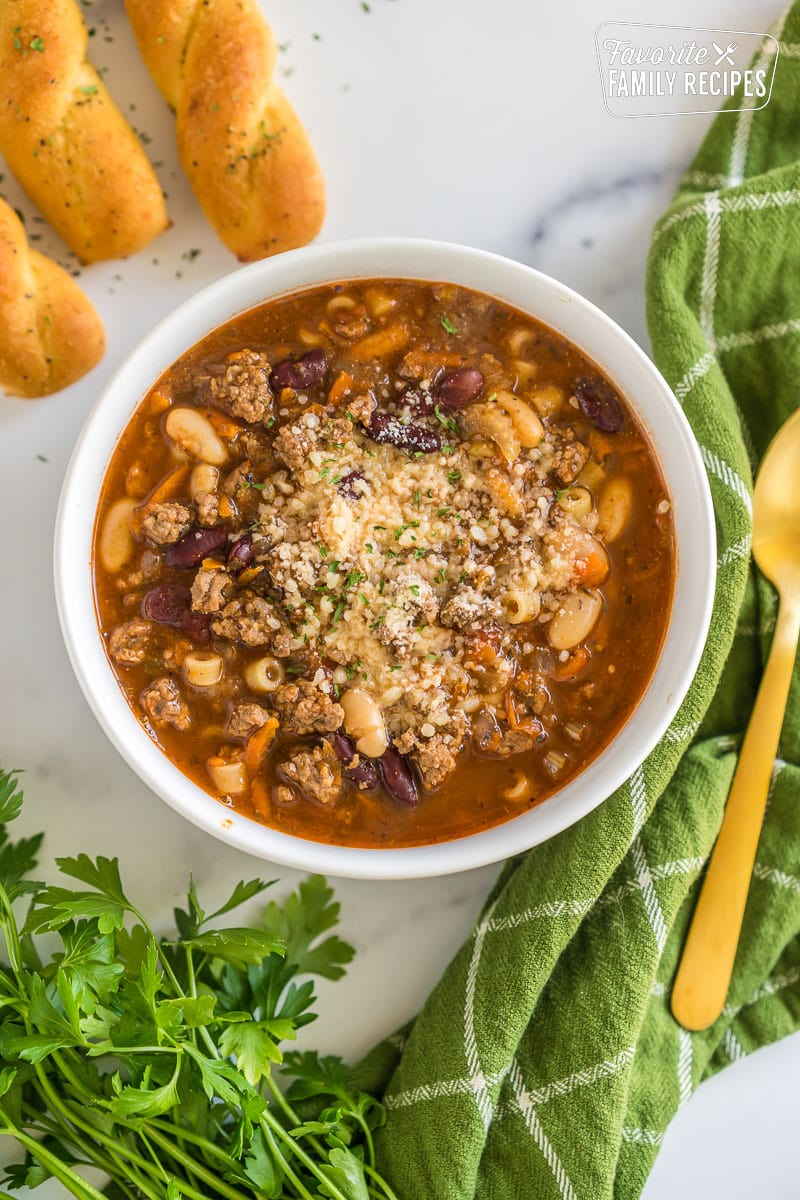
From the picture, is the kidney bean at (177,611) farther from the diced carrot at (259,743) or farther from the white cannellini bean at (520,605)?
the white cannellini bean at (520,605)

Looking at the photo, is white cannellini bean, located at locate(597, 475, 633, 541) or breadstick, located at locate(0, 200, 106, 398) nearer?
white cannellini bean, located at locate(597, 475, 633, 541)

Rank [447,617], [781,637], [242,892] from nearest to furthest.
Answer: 1. [447,617]
2. [242,892]
3. [781,637]

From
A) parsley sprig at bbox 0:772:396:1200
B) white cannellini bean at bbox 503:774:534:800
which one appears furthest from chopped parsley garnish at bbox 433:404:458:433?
parsley sprig at bbox 0:772:396:1200

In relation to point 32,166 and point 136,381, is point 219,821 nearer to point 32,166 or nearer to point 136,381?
point 136,381

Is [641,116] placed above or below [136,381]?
above

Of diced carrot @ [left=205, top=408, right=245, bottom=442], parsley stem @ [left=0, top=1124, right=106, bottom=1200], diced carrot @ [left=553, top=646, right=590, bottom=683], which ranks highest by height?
diced carrot @ [left=205, top=408, right=245, bottom=442]

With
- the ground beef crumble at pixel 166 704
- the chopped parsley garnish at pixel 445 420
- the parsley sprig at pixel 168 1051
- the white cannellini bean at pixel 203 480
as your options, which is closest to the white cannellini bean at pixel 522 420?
the chopped parsley garnish at pixel 445 420

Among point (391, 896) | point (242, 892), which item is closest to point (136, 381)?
point (242, 892)

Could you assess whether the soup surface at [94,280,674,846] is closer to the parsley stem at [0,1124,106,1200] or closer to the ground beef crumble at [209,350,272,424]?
the ground beef crumble at [209,350,272,424]
